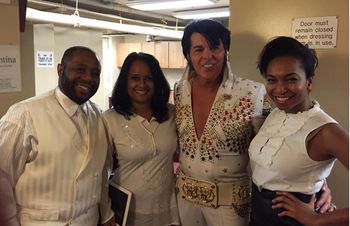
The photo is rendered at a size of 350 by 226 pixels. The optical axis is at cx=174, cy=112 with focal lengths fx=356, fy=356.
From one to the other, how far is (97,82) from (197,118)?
0.51 meters

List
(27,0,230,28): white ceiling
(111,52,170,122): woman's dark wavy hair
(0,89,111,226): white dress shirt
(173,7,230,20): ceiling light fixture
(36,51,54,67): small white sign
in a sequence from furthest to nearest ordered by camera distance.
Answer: (173,7,230,20): ceiling light fixture
(27,0,230,28): white ceiling
(36,51,54,67): small white sign
(111,52,170,122): woman's dark wavy hair
(0,89,111,226): white dress shirt

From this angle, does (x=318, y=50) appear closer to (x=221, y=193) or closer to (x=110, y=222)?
(x=221, y=193)

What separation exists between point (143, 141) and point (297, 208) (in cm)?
76

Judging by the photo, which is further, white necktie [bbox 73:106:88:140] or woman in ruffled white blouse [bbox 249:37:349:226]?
white necktie [bbox 73:106:88:140]

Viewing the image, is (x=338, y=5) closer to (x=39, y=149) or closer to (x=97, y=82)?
(x=97, y=82)

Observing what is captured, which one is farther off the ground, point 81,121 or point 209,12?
point 209,12

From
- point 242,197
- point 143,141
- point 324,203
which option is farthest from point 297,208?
point 143,141

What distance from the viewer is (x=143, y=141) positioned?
5.63ft

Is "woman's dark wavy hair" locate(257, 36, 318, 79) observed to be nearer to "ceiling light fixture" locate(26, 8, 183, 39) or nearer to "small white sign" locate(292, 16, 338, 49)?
"small white sign" locate(292, 16, 338, 49)

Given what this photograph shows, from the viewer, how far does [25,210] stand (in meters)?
1.44

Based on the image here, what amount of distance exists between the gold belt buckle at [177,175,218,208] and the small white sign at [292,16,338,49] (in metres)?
0.87

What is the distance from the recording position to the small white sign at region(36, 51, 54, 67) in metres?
4.26

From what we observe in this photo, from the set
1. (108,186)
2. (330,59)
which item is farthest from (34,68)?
(330,59)

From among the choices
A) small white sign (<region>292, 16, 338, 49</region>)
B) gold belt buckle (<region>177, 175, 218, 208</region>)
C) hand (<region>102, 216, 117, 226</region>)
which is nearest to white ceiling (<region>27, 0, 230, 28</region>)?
small white sign (<region>292, 16, 338, 49</region>)
